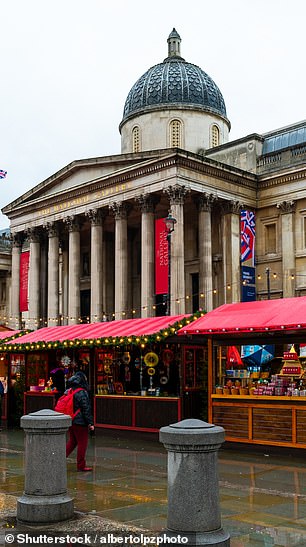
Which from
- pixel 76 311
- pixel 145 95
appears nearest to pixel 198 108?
pixel 145 95

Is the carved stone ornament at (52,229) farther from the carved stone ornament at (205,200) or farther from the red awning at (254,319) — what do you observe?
the red awning at (254,319)

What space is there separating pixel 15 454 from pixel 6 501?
6.36m

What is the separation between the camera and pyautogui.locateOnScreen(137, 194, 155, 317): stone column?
4097 cm

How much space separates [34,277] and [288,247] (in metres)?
20.1

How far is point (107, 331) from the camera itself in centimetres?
2211

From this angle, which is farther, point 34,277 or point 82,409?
point 34,277

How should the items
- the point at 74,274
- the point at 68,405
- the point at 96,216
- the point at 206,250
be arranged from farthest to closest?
1. the point at 74,274
2. the point at 96,216
3. the point at 206,250
4. the point at 68,405

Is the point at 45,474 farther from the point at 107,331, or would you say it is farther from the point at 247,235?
the point at 247,235

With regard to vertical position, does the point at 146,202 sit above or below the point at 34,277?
above

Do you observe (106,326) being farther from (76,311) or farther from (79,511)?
(76,311)

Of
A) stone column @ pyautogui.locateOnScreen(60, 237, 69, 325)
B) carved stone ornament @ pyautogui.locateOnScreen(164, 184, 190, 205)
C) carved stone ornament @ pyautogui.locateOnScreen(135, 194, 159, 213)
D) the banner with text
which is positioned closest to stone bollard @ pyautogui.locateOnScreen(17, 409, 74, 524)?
carved stone ornament @ pyautogui.locateOnScreen(164, 184, 190, 205)

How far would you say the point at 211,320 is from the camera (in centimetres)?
1819

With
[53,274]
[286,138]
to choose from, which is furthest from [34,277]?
[286,138]

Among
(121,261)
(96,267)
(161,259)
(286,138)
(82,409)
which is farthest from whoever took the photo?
(286,138)
